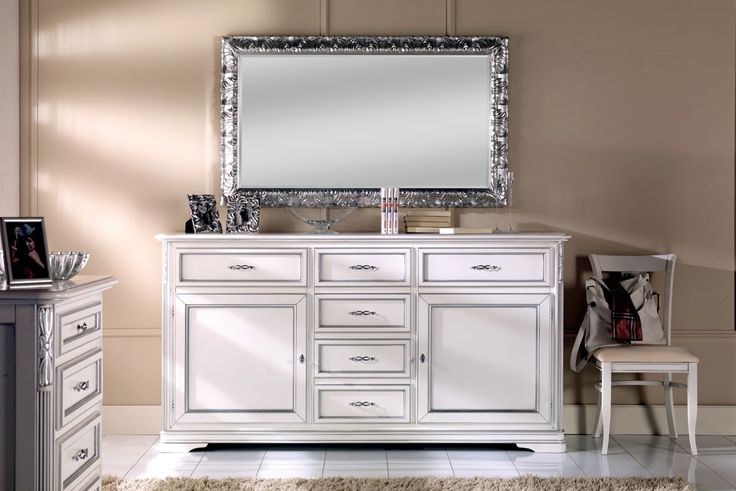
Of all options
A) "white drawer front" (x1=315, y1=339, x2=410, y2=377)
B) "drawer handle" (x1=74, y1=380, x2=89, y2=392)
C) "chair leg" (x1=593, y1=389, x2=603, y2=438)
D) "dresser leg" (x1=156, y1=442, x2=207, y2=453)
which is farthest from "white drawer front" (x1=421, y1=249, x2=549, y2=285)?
"drawer handle" (x1=74, y1=380, x2=89, y2=392)

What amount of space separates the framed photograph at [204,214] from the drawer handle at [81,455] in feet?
4.94

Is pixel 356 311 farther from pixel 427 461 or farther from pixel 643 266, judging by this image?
pixel 643 266

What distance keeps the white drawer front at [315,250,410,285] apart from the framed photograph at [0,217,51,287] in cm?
151

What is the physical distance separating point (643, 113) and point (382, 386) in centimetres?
197

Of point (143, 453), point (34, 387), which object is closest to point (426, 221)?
point (143, 453)

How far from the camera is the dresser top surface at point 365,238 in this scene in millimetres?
3646

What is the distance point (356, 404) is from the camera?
3.68m

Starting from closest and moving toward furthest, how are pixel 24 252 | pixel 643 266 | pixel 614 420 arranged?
pixel 24 252, pixel 643 266, pixel 614 420

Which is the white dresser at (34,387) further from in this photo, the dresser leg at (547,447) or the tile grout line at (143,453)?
the dresser leg at (547,447)

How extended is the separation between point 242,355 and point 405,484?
973 millimetres

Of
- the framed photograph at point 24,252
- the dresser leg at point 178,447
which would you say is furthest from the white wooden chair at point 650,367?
the framed photograph at point 24,252

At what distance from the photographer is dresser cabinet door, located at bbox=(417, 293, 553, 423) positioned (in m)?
3.69

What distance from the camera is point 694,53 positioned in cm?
414

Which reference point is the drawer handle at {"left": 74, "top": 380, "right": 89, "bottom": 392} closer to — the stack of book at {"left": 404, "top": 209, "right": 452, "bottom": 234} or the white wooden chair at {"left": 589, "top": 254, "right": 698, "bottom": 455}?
the stack of book at {"left": 404, "top": 209, "right": 452, "bottom": 234}
